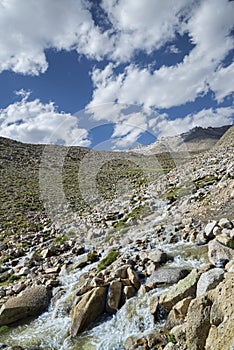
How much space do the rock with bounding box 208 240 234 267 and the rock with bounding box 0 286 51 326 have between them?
22.2 feet

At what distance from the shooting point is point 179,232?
14648mm

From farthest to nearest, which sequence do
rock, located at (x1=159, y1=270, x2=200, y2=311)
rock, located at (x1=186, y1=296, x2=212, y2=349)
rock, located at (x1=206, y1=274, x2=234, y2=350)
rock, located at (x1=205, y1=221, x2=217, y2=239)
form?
rock, located at (x1=205, y1=221, x2=217, y2=239) → rock, located at (x1=159, y1=270, x2=200, y2=311) → rock, located at (x1=186, y1=296, x2=212, y2=349) → rock, located at (x1=206, y1=274, x2=234, y2=350)

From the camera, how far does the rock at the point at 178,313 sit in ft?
26.7

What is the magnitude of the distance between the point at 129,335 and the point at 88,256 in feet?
21.7

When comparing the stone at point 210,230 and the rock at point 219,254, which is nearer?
the rock at point 219,254

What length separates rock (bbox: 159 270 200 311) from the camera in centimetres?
882

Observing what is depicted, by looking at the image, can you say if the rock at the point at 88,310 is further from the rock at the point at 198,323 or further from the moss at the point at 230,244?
the moss at the point at 230,244

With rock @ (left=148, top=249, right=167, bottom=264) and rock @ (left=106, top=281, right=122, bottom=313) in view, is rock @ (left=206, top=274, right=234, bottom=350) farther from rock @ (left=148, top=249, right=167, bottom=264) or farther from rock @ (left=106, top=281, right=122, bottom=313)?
rock @ (left=148, top=249, right=167, bottom=264)

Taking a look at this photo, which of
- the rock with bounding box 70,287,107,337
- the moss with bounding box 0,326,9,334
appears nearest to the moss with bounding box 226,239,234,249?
the rock with bounding box 70,287,107,337

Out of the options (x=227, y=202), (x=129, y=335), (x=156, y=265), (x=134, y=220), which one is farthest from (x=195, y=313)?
(x=134, y=220)

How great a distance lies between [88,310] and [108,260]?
3887mm

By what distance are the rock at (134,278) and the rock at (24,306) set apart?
12.0ft

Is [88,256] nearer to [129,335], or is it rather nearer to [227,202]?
[129,335]

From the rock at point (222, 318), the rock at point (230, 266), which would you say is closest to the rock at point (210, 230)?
the rock at point (230, 266)
